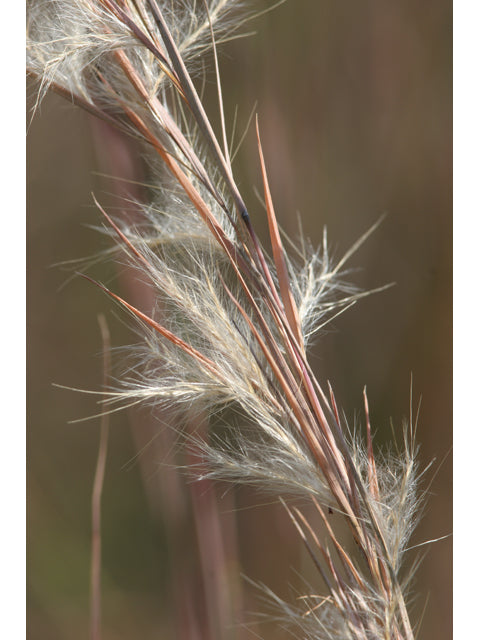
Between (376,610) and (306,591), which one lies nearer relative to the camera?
(376,610)
